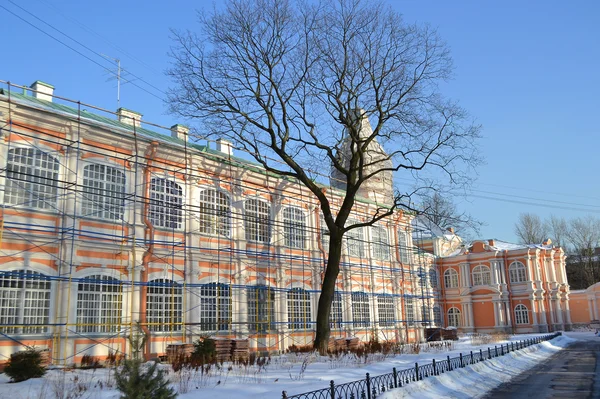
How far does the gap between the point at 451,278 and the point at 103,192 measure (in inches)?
1349

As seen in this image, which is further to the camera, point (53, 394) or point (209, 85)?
point (209, 85)

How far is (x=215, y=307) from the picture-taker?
2058 centimetres

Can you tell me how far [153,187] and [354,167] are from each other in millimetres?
7743

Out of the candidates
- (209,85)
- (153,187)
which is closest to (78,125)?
(153,187)

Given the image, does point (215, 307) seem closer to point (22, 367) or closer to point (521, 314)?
point (22, 367)

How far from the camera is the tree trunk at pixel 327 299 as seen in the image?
18.6 m

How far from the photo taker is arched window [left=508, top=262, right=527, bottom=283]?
42.4 meters

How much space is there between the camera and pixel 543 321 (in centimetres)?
4138

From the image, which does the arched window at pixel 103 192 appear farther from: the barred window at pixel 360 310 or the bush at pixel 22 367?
the barred window at pixel 360 310

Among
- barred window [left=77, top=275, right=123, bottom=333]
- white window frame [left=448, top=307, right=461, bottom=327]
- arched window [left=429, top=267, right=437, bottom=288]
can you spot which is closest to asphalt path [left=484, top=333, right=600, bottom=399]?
barred window [left=77, top=275, right=123, bottom=333]

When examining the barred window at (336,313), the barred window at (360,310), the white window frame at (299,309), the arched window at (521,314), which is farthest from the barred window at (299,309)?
the arched window at (521,314)

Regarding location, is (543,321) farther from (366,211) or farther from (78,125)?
(78,125)

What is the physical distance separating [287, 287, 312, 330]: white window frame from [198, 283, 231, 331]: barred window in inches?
154

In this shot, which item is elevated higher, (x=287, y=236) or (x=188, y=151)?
(x=188, y=151)
